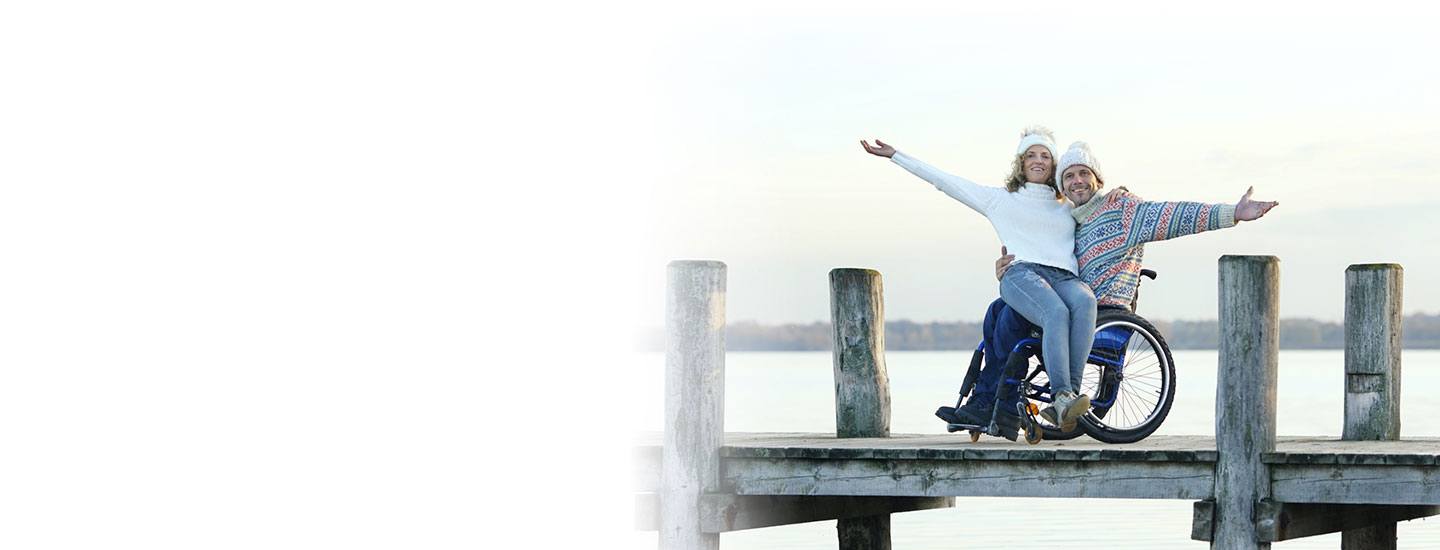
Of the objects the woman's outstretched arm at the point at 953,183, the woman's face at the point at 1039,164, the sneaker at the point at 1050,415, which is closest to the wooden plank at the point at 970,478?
the sneaker at the point at 1050,415

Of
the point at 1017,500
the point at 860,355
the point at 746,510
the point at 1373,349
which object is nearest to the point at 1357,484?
the point at 1373,349

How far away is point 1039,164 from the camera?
8.77m

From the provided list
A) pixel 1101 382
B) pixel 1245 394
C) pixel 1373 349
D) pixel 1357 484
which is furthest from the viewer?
pixel 1373 349

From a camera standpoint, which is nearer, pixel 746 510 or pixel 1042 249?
pixel 1042 249

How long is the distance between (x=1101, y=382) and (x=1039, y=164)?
986 mm

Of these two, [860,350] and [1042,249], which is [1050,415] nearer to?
[1042,249]

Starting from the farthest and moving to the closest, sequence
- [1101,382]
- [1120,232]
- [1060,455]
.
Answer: [1101,382], [1120,232], [1060,455]

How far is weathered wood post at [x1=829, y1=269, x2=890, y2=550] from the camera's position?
32.5ft

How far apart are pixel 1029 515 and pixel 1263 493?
524 inches

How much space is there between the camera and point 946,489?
27.9 feet

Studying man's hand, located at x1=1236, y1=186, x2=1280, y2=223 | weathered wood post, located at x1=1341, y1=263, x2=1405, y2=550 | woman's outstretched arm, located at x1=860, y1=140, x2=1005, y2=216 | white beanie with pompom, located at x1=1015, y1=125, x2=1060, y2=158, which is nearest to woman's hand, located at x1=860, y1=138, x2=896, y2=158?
woman's outstretched arm, located at x1=860, y1=140, x2=1005, y2=216

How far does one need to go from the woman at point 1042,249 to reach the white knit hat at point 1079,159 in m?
0.13

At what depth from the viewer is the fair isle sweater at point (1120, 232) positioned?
8461 millimetres

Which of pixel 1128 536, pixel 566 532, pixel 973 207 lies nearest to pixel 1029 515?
pixel 1128 536
